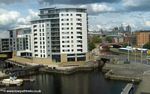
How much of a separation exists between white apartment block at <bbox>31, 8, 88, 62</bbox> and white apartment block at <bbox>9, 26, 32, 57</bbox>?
654 centimetres

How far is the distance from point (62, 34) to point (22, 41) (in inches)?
688

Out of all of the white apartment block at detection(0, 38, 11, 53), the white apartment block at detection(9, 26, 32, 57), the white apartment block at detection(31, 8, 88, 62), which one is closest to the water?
the white apartment block at detection(31, 8, 88, 62)

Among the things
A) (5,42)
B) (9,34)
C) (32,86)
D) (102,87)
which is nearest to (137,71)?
(102,87)

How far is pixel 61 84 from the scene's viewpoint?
5956 centimetres

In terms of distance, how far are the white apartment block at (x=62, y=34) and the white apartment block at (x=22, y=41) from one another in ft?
21.5

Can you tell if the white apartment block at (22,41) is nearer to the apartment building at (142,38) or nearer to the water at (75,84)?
the water at (75,84)

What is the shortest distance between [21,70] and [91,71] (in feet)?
55.8

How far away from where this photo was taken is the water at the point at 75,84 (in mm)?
52312

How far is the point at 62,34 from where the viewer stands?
85.4 meters

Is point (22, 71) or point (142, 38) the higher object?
point (142, 38)

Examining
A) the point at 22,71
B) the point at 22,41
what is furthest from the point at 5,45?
the point at 22,71

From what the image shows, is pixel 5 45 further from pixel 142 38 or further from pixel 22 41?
pixel 142 38

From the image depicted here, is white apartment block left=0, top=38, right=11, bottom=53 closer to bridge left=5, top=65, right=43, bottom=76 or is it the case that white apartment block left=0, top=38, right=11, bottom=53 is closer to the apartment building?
bridge left=5, top=65, right=43, bottom=76

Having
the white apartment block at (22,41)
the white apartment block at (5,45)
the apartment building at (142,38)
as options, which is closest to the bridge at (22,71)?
the white apartment block at (22,41)
